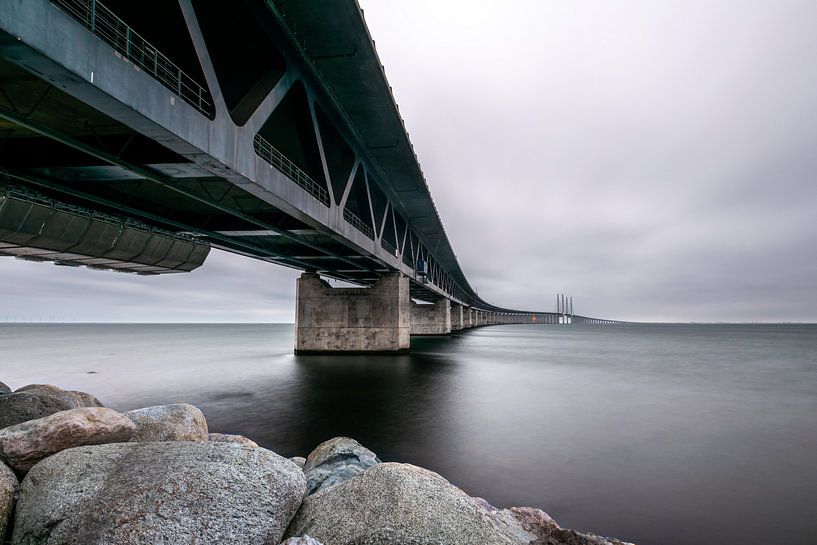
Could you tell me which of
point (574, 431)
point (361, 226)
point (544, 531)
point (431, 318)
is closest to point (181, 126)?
point (544, 531)

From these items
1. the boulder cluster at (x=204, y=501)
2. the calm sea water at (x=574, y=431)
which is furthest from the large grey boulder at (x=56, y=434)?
the calm sea water at (x=574, y=431)

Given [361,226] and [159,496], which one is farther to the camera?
[361,226]

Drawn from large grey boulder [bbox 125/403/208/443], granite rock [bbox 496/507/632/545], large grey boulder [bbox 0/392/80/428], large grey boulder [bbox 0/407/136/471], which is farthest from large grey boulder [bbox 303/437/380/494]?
large grey boulder [bbox 0/392/80/428]

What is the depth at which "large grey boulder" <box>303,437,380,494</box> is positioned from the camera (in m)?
6.34

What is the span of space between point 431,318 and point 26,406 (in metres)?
76.3

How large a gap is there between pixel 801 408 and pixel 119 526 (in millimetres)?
25696

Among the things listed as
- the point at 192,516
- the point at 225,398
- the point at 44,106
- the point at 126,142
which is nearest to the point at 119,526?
the point at 192,516

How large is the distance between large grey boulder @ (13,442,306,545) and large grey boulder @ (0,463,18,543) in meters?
0.11

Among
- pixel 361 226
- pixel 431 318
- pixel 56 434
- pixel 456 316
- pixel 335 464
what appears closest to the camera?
pixel 56 434

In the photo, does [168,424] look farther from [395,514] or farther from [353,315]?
[353,315]

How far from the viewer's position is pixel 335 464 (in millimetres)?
7016

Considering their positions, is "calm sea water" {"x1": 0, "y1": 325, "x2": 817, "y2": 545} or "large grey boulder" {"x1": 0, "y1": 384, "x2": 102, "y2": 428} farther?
"calm sea water" {"x1": 0, "y1": 325, "x2": 817, "y2": 545}

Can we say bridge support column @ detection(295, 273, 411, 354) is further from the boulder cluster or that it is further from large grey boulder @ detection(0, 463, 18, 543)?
large grey boulder @ detection(0, 463, 18, 543)

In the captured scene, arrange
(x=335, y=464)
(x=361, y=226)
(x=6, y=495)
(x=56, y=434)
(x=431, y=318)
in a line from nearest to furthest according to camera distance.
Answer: (x=6, y=495)
(x=56, y=434)
(x=335, y=464)
(x=361, y=226)
(x=431, y=318)
